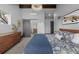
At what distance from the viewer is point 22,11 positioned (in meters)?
1.90

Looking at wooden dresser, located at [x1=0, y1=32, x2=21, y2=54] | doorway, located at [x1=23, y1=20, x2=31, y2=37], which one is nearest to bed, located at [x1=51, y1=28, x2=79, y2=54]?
doorway, located at [x1=23, y1=20, x2=31, y2=37]

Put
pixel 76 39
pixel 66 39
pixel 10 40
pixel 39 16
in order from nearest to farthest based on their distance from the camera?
pixel 76 39 → pixel 66 39 → pixel 39 16 → pixel 10 40

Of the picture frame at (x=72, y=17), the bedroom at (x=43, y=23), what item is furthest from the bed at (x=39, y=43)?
the picture frame at (x=72, y=17)

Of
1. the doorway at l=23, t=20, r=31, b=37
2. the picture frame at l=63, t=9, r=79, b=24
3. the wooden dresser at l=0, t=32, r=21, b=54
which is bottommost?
the wooden dresser at l=0, t=32, r=21, b=54

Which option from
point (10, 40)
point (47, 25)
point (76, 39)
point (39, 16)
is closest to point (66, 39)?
point (76, 39)

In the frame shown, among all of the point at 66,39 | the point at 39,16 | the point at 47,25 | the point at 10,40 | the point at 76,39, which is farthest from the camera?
the point at 10,40

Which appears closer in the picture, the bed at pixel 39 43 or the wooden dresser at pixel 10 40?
the bed at pixel 39 43

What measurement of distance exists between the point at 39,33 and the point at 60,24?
16.5 inches

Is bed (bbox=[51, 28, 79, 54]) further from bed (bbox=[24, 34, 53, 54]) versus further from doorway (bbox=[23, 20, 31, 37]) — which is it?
doorway (bbox=[23, 20, 31, 37])

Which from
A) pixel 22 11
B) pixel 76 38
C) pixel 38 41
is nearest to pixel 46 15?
pixel 22 11

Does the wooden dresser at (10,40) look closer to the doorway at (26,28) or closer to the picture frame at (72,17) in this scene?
the doorway at (26,28)

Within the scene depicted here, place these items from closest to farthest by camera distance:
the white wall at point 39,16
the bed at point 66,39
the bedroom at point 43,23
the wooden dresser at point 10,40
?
the bed at point 66,39 → the bedroom at point 43,23 → the white wall at point 39,16 → the wooden dresser at point 10,40

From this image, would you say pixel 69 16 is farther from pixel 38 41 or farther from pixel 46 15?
pixel 38 41

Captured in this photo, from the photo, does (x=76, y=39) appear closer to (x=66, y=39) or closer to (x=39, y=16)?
(x=66, y=39)
